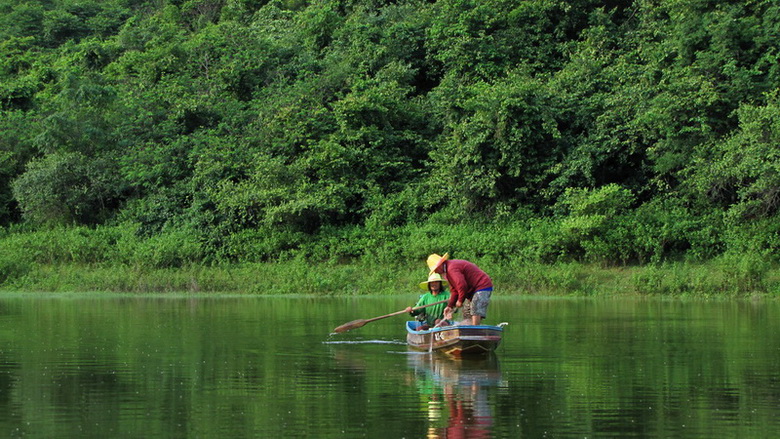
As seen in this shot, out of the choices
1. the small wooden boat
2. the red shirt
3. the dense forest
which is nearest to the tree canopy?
the dense forest

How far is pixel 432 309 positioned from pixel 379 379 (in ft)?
18.5

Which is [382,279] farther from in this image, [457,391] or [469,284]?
[457,391]

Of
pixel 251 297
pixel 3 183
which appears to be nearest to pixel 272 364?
pixel 251 297

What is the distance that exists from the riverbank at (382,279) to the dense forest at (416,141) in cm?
63

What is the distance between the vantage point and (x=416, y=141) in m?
42.1

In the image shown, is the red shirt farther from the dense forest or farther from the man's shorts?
the dense forest

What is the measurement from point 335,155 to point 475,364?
23.2 metres

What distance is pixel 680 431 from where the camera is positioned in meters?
11.4

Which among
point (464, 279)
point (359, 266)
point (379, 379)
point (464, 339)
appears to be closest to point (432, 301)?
point (464, 279)

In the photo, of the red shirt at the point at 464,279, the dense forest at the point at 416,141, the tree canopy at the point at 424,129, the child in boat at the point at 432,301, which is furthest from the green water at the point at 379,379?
the tree canopy at the point at 424,129

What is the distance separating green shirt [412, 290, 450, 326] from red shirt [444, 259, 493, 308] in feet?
5.49

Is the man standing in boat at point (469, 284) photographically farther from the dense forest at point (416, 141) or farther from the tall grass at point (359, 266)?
the dense forest at point (416, 141)

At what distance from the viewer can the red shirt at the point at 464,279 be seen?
19.1 meters

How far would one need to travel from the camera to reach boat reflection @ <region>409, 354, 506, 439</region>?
11.8m
